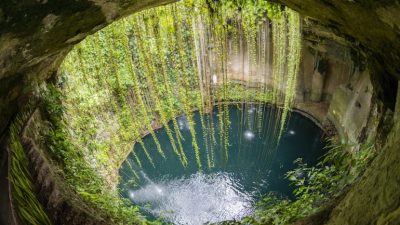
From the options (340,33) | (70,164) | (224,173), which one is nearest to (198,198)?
(224,173)

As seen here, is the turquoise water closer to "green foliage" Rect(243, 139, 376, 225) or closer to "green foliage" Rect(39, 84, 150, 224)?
"green foliage" Rect(39, 84, 150, 224)

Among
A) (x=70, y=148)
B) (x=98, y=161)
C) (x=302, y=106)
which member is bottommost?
(x=70, y=148)

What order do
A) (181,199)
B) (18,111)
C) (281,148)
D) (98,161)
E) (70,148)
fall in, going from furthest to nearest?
(281,148)
(181,199)
(98,161)
(70,148)
(18,111)

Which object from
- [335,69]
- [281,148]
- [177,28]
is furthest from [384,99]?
[335,69]

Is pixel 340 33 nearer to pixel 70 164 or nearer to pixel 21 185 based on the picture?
pixel 21 185

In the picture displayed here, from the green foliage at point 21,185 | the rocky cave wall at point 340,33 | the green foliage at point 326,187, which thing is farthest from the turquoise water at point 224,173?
the rocky cave wall at point 340,33

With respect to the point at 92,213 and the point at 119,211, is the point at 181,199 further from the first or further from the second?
the point at 92,213

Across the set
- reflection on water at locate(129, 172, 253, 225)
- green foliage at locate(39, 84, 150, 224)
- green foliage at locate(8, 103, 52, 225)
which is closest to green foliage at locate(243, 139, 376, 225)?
green foliage at locate(39, 84, 150, 224)
